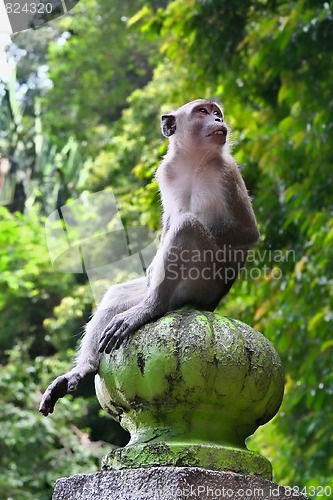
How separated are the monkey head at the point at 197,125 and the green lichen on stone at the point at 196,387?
1.01m

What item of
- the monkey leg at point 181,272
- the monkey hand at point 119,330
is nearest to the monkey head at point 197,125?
the monkey leg at point 181,272

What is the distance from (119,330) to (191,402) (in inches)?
13.6

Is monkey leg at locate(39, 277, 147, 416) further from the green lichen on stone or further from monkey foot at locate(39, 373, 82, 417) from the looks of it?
the green lichen on stone

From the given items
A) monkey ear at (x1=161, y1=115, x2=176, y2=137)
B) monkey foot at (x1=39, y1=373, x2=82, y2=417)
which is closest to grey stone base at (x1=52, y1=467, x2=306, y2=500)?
monkey foot at (x1=39, y1=373, x2=82, y2=417)

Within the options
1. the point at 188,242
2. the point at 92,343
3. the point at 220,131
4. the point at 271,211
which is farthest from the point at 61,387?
the point at 271,211

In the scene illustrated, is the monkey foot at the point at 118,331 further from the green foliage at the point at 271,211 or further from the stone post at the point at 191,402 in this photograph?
the green foliage at the point at 271,211

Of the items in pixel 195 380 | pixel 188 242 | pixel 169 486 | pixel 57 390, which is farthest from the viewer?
pixel 188 242

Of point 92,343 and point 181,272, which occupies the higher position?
point 181,272

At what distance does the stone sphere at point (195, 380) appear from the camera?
240 centimetres

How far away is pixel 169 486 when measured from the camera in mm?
2203

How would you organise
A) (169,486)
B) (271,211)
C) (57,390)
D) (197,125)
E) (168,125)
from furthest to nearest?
(271,211), (168,125), (197,125), (57,390), (169,486)

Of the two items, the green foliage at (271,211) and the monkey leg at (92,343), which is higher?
the monkey leg at (92,343)

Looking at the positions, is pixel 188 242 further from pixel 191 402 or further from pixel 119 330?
pixel 191 402

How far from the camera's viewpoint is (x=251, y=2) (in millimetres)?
7375
